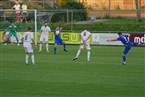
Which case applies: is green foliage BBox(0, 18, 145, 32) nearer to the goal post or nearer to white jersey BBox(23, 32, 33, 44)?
the goal post

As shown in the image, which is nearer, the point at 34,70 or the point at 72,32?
the point at 34,70

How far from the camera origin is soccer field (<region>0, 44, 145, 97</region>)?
18.1 metres

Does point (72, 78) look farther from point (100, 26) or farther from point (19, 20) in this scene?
point (19, 20)

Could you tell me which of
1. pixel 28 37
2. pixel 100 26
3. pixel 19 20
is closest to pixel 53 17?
pixel 19 20

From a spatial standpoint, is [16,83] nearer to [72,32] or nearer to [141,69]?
[141,69]

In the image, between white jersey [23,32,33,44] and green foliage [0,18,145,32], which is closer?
white jersey [23,32,33,44]

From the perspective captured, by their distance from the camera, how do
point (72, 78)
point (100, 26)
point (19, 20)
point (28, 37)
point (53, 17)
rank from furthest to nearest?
point (53, 17)
point (19, 20)
point (100, 26)
point (28, 37)
point (72, 78)

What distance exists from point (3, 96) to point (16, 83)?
3.13 metres

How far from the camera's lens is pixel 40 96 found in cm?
1725

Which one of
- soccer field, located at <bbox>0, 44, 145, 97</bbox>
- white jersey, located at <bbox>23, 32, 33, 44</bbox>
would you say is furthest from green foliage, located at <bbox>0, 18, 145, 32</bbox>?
white jersey, located at <bbox>23, 32, 33, 44</bbox>

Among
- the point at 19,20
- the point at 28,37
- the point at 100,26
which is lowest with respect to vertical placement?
the point at 100,26

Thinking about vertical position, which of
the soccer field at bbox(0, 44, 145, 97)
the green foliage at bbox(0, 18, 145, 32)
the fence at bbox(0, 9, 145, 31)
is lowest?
the soccer field at bbox(0, 44, 145, 97)

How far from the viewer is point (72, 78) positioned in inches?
864

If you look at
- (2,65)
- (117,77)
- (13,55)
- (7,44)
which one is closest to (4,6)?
(7,44)
